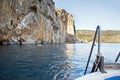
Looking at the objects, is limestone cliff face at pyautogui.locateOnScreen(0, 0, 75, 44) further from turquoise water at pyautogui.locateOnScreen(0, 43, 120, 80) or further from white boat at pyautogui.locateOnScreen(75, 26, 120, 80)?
→ white boat at pyautogui.locateOnScreen(75, 26, 120, 80)

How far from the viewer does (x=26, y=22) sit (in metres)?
89.4

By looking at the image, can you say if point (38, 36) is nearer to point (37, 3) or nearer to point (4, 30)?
point (37, 3)

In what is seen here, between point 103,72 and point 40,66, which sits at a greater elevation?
point 103,72

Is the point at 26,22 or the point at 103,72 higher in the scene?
the point at 26,22

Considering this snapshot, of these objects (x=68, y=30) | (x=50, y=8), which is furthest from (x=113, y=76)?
(x=68, y=30)

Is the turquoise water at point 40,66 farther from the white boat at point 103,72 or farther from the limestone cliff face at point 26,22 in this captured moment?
the limestone cliff face at point 26,22

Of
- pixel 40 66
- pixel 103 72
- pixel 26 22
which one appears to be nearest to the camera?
pixel 103 72

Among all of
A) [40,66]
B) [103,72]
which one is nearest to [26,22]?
[40,66]

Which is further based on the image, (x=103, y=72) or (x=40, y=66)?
(x=40, y=66)

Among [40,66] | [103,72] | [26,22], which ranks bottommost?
[40,66]

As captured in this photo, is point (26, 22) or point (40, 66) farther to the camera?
point (26, 22)

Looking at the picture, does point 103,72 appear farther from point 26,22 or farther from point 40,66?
point 26,22

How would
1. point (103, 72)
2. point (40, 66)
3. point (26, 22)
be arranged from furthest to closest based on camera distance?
point (26, 22)
point (40, 66)
point (103, 72)

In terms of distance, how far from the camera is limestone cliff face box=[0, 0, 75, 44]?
78.4 meters
